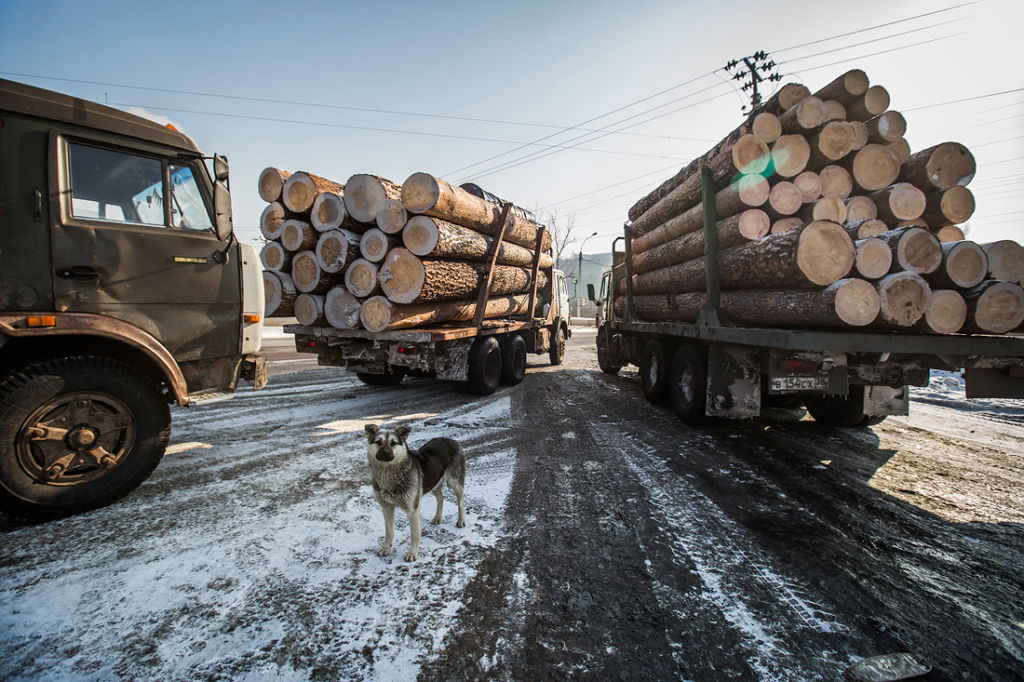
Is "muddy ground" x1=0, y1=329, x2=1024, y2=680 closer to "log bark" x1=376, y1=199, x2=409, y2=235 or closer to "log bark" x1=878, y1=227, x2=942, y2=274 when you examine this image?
"log bark" x1=878, y1=227, x2=942, y2=274

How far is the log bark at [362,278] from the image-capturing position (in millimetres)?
5715

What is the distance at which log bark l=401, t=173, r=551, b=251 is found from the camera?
5.66 meters

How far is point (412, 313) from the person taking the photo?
19.7 feet

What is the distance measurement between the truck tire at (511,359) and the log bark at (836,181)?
514 centimetres

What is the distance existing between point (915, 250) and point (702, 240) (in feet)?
7.39

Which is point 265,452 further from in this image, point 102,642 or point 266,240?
point 266,240

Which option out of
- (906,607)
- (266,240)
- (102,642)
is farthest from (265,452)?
(906,607)

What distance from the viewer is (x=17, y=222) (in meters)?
2.78

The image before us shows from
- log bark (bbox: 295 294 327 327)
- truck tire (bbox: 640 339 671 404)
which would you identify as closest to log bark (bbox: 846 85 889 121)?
truck tire (bbox: 640 339 671 404)

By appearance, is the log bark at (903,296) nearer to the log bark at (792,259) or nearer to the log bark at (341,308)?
the log bark at (792,259)

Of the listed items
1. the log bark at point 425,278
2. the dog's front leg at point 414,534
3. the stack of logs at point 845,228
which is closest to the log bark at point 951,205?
the stack of logs at point 845,228

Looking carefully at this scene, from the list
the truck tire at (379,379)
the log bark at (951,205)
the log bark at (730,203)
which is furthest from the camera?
the truck tire at (379,379)

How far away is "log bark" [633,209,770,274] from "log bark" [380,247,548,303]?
3010 millimetres

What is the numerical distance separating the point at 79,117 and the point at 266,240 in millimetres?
3514
